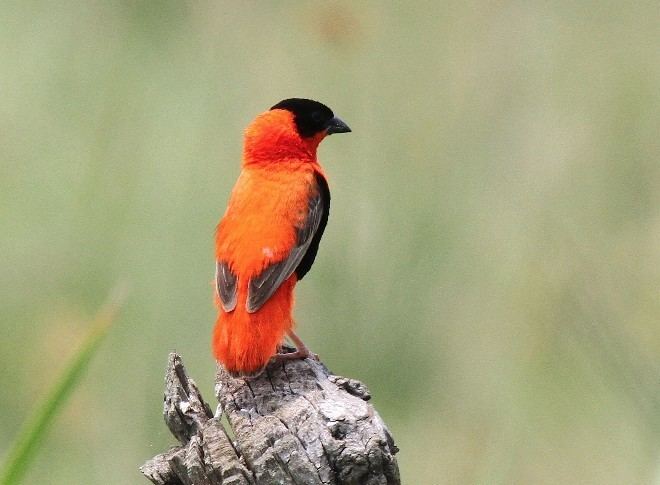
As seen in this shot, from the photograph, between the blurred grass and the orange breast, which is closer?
the blurred grass

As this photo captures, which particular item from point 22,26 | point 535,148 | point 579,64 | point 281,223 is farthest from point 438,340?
point 22,26

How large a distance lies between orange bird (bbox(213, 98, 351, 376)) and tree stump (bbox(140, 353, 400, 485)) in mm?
522

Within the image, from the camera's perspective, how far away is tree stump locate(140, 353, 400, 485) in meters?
3.20

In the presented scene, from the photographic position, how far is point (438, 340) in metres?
6.92

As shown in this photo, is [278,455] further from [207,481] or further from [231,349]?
[231,349]

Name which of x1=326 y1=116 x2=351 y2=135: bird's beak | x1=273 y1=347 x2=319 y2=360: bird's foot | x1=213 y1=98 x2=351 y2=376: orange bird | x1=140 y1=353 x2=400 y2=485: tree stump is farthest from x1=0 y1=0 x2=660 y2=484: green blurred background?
x1=140 y1=353 x2=400 y2=485: tree stump

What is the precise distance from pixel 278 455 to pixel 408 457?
10.5 feet

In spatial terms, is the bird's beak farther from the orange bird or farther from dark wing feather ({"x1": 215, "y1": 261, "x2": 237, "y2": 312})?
dark wing feather ({"x1": 215, "y1": 261, "x2": 237, "y2": 312})

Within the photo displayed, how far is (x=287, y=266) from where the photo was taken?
4797 millimetres

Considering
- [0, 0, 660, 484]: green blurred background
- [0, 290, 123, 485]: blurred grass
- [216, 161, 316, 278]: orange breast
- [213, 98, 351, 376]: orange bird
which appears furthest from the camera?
[0, 0, 660, 484]: green blurred background

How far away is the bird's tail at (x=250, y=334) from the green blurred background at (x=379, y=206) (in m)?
1.11

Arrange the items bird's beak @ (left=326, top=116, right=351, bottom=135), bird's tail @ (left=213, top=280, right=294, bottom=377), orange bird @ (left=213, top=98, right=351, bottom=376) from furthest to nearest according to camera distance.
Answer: bird's beak @ (left=326, top=116, right=351, bottom=135) < orange bird @ (left=213, top=98, right=351, bottom=376) < bird's tail @ (left=213, top=280, right=294, bottom=377)

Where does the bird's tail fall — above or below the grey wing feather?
below

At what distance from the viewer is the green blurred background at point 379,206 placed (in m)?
A: 6.44
